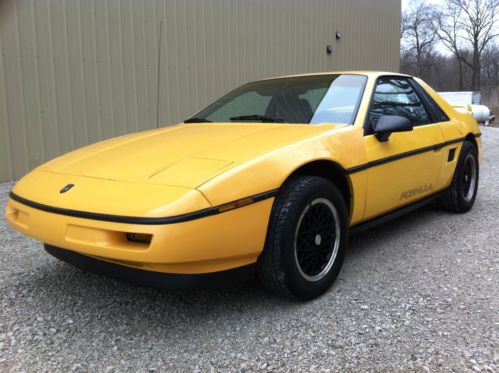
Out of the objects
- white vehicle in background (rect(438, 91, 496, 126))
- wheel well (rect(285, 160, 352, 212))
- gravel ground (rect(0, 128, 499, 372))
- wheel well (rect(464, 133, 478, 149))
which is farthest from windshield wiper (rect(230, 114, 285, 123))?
white vehicle in background (rect(438, 91, 496, 126))

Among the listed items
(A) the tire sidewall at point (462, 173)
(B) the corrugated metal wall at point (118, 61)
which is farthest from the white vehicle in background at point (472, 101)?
(A) the tire sidewall at point (462, 173)

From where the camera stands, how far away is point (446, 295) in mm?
2689

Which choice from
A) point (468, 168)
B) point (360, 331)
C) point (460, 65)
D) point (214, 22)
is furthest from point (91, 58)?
point (460, 65)

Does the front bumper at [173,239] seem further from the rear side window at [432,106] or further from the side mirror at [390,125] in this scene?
the rear side window at [432,106]

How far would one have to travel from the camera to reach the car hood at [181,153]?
228 centimetres

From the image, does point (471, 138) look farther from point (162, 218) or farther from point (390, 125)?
point (162, 218)

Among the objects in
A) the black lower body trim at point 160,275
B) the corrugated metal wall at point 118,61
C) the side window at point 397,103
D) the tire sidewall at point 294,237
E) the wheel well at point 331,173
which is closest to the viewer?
the black lower body trim at point 160,275

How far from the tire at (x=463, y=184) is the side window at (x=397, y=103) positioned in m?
0.71

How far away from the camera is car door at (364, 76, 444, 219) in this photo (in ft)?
10.1

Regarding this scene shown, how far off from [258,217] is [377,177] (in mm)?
1133

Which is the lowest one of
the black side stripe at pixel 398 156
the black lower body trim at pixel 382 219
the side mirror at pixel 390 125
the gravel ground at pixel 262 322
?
the gravel ground at pixel 262 322

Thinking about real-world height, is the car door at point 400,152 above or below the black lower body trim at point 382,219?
above

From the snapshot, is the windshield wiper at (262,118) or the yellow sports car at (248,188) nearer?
the yellow sports car at (248,188)

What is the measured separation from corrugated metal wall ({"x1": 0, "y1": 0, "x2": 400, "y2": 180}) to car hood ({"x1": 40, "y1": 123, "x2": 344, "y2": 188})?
130 centimetres
